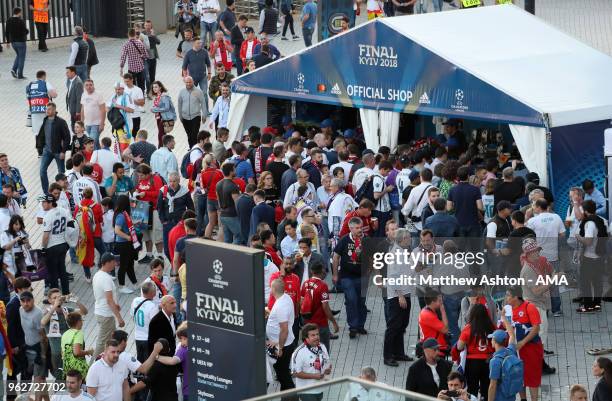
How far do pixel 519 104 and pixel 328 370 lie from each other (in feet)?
20.9

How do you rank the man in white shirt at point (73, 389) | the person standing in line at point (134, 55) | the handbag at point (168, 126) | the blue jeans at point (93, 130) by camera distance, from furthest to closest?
the person standing in line at point (134, 55)
the blue jeans at point (93, 130)
the handbag at point (168, 126)
the man in white shirt at point (73, 389)

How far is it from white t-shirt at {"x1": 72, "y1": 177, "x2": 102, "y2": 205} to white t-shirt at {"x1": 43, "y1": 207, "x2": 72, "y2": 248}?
90cm

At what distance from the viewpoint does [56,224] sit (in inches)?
639

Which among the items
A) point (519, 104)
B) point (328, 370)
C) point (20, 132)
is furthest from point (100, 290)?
point (20, 132)

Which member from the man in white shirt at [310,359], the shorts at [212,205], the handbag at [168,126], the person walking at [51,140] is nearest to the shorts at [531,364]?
the man in white shirt at [310,359]

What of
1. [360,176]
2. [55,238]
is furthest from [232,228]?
[55,238]

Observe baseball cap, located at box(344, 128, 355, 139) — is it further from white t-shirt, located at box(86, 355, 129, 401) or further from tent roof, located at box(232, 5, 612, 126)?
white t-shirt, located at box(86, 355, 129, 401)

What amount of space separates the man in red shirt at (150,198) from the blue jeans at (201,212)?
651 mm

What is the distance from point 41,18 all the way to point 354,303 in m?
17.5

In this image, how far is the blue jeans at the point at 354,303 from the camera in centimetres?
1495

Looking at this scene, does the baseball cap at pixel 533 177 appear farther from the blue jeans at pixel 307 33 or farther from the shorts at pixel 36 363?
the blue jeans at pixel 307 33

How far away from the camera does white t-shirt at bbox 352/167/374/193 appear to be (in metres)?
17.5

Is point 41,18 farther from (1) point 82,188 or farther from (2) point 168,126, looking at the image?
(1) point 82,188

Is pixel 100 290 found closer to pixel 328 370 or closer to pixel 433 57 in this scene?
pixel 328 370
